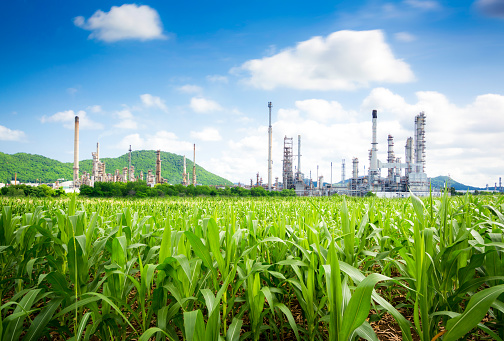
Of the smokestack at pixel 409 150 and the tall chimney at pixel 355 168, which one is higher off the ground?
the smokestack at pixel 409 150

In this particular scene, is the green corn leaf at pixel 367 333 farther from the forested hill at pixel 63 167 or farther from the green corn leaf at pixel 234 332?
the forested hill at pixel 63 167

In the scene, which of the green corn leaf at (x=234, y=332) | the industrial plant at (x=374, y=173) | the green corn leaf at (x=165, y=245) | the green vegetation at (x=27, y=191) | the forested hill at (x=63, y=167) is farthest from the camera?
the forested hill at (x=63, y=167)

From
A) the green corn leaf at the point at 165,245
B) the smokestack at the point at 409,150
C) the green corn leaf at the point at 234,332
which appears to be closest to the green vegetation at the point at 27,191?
the green corn leaf at the point at 165,245

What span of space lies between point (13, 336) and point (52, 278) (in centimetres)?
35

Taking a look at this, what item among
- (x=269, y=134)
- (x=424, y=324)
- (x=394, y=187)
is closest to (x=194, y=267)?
(x=424, y=324)

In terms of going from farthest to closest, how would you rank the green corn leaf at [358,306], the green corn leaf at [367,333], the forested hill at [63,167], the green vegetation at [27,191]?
the forested hill at [63,167] < the green vegetation at [27,191] < the green corn leaf at [367,333] < the green corn leaf at [358,306]

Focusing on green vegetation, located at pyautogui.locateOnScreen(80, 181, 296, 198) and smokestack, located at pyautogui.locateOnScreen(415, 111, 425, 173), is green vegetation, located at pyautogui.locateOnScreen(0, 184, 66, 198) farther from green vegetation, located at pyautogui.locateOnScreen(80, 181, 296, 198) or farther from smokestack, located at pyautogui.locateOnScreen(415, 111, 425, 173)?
smokestack, located at pyautogui.locateOnScreen(415, 111, 425, 173)

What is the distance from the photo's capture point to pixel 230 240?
1.93 m

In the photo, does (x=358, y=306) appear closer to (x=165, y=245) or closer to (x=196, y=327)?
(x=196, y=327)

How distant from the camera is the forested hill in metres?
61.0

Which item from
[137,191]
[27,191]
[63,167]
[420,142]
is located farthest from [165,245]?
[63,167]

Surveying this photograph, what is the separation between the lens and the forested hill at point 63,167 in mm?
60953

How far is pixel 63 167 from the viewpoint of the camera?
73.3 meters

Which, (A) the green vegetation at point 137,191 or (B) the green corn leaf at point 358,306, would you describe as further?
(A) the green vegetation at point 137,191
